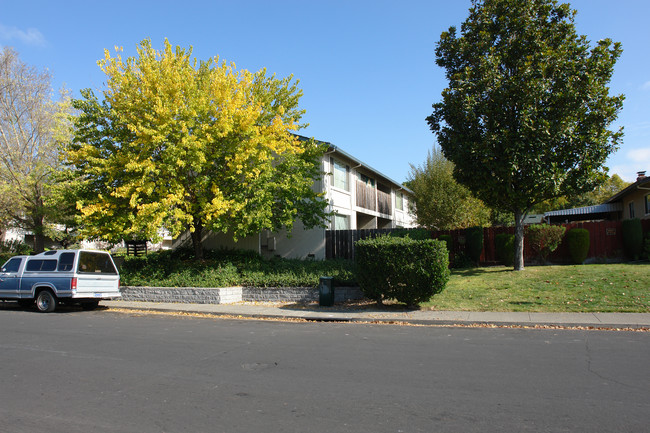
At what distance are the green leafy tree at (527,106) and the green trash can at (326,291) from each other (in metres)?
6.67

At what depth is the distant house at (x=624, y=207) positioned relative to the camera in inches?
904

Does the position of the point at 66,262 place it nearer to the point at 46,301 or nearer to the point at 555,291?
the point at 46,301

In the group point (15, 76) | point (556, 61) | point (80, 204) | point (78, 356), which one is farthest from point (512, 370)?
point (15, 76)

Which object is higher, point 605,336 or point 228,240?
point 228,240

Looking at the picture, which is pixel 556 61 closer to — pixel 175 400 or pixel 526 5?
pixel 526 5

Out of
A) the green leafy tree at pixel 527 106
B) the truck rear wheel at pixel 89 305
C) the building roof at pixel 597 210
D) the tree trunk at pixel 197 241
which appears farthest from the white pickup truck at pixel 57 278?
the building roof at pixel 597 210

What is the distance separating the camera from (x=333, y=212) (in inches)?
750

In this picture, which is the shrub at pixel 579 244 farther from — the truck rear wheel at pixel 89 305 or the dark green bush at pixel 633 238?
the truck rear wheel at pixel 89 305

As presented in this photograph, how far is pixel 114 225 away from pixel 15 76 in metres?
14.8

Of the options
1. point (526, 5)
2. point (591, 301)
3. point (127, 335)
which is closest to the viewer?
point (127, 335)

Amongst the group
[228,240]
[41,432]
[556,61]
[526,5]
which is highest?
[526,5]

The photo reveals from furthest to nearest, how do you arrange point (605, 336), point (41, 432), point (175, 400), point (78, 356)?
point (605, 336)
point (78, 356)
point (175, 400)
point (41, 432)

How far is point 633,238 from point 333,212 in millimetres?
11881

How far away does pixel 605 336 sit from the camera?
8.74m
